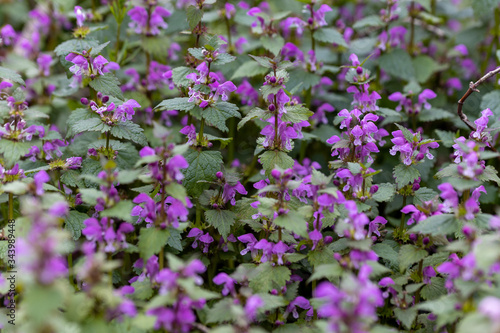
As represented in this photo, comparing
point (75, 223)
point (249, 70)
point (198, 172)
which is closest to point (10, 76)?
point (75, 223)

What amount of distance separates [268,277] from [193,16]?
4.61ft

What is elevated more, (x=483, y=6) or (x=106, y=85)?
(x=483, y=6)

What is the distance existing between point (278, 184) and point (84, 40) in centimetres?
162

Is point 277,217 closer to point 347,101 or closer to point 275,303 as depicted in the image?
point 275,303

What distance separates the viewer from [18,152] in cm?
224

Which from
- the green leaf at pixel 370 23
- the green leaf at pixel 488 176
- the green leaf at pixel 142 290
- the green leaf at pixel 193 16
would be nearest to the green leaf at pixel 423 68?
the green leaf at pixel 370 23

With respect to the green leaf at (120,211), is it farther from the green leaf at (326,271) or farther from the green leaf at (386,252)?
the green leaf at (386,252)

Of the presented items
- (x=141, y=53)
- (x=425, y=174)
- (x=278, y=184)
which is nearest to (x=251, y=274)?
(x=278, y=184)

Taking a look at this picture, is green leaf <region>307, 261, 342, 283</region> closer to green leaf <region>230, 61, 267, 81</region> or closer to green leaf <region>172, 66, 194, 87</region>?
green leaf <region>172, 66, 194, 87</region>

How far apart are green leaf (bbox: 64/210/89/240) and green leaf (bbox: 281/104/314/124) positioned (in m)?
1.10

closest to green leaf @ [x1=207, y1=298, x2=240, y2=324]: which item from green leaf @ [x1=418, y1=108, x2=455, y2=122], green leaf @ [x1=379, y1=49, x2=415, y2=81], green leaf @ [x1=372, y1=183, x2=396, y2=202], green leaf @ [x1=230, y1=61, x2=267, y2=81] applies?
green leaf @ [x1=372, y1=183, x2=396, y2=202]

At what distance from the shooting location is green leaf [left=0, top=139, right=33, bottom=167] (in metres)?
2.21

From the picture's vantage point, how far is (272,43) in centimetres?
317

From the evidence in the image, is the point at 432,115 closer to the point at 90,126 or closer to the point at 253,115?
the point at 253,115
